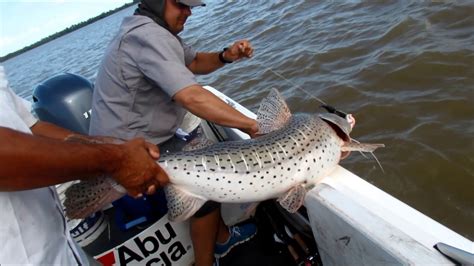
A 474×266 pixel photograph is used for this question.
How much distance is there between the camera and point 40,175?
1451 millimetres

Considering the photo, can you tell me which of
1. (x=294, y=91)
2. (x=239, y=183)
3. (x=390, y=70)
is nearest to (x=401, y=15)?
(x=390, y=70)

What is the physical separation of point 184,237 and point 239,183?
1.15 meters

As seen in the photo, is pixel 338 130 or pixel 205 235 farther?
pixel 205 235

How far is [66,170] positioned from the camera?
5.10 feet

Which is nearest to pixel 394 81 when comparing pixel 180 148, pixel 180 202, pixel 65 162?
pixel 180 148

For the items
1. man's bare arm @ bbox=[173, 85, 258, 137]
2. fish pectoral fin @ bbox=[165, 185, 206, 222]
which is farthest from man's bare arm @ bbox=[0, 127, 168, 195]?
man's bare arm @ bbox=[173, 85, 258, 137]

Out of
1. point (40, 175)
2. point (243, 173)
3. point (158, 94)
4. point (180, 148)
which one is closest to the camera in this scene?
point (40, 175)

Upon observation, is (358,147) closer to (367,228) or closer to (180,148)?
(367,228)

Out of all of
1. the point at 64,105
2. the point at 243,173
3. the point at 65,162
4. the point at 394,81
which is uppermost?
the point at 65,162

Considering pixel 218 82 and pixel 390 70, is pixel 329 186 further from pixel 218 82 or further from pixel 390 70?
pixel 218 82

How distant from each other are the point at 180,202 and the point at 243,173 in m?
0.42

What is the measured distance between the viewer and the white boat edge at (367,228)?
1786 mm

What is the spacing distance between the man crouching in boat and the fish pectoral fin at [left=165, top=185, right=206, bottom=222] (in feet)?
1.07

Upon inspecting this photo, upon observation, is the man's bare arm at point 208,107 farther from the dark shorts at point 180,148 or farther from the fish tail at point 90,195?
the fish tail at point 90,195
